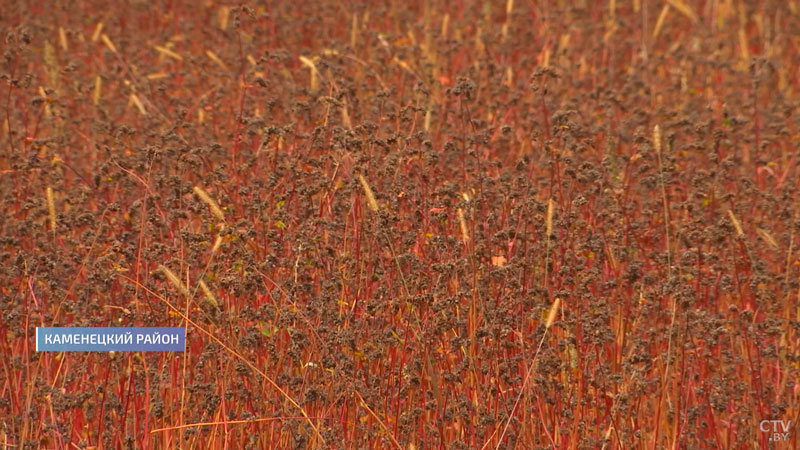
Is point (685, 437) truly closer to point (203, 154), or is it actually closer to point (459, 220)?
point (459, 220)

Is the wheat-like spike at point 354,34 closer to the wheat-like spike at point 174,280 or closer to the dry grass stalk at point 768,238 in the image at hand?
the dry grass stalk at point 768,238

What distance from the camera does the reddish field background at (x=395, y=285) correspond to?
343cm

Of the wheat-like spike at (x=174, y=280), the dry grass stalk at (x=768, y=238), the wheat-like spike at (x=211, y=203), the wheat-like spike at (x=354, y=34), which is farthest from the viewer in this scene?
the wheat-like spike at (x=354, y=34)

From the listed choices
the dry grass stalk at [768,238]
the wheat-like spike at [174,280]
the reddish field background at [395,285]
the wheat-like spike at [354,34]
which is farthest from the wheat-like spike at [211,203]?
the wheat-like spike at [354,34]

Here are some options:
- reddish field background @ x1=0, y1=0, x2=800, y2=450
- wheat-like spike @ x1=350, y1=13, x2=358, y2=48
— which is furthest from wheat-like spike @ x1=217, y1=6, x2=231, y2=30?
reddish field background @ x1=0, y1=0, x2=800, y2=450

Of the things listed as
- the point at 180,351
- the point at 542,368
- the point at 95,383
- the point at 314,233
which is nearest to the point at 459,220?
the point at 314,233

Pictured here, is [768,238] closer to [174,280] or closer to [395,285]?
[395,285]

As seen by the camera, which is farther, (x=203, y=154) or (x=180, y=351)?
(x=203, y=154)

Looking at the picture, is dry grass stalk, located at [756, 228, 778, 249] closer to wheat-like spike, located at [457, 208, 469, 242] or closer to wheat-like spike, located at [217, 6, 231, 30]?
wheat-like spike, located at [457, 208, 469, 242]

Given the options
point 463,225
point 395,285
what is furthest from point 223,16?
point 395,285

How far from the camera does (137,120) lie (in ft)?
19.1

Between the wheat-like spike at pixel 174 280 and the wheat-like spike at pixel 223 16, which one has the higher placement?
the wheat-like spike at pixel 223 16

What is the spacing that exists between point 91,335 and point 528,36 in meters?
4.05

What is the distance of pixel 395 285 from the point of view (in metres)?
3.81
